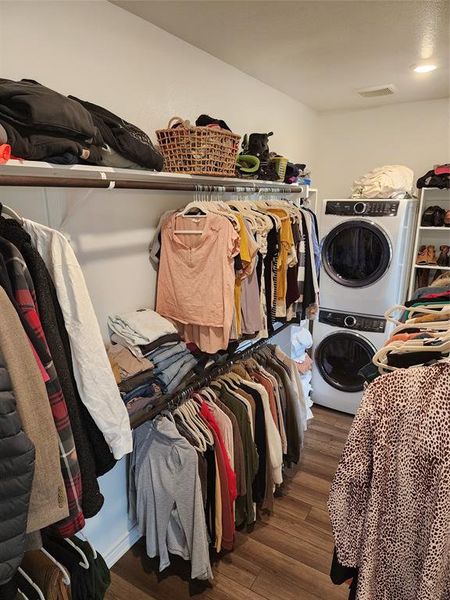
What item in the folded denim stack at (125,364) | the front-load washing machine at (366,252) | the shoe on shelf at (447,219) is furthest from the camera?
the shoe on shelf at (447,219)

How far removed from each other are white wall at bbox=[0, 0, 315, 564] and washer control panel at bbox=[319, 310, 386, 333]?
166cm

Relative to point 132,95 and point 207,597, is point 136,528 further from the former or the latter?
point 132,95

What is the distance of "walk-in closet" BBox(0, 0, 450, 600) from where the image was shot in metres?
0.86

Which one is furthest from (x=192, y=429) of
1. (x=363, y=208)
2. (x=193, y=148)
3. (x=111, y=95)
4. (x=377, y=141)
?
(x=377, y=141)

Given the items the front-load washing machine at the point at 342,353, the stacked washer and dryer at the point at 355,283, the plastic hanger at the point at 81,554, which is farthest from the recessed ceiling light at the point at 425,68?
the plastic hanger at the point at 81,554

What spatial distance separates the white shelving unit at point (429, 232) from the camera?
2938 millimetres

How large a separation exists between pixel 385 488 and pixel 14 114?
51.9 inches

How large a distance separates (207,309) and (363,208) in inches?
69.0

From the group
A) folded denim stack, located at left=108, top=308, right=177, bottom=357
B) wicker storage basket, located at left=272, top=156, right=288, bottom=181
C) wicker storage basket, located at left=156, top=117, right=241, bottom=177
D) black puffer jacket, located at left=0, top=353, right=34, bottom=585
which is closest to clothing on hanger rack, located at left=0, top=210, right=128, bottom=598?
black puffer jacket, located at left=0, top=353, right=34, bottom=585

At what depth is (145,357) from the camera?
150 cm

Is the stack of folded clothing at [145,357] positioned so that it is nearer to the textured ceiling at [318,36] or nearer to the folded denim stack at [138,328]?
the folded denim stack at [138,328]

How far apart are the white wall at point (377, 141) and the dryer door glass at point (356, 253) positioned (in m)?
0.85

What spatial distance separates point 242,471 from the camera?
1.81 m

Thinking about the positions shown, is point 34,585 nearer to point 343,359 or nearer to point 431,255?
point 343,359
